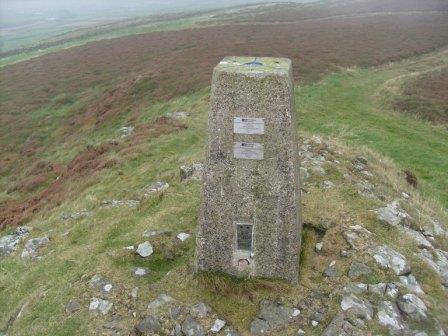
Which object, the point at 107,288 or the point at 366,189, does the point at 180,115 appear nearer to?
the point at 366,189

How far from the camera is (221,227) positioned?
8922mm

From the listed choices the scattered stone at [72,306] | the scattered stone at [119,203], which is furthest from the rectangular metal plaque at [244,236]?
the scattered stone at [119,203]

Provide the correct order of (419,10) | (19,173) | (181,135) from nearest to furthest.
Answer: (181,135), (19,173), (419,10)

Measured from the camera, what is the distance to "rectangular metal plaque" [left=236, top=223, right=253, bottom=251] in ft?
29.0

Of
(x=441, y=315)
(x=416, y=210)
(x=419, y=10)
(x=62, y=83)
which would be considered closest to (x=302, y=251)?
(x=441, y=315)

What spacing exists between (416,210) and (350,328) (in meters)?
6.48

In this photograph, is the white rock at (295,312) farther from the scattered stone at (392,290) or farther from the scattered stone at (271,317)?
the scattered stone at (392,290)

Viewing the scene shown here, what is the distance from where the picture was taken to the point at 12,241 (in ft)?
49.7

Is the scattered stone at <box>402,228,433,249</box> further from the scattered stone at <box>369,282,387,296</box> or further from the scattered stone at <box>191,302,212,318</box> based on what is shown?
the scattered stone at <box>191,302,212,318</box>

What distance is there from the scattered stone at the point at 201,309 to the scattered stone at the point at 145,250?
2148 millimetres

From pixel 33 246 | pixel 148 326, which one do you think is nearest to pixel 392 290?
pixel 148 326

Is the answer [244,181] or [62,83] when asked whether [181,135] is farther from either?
[62,83]

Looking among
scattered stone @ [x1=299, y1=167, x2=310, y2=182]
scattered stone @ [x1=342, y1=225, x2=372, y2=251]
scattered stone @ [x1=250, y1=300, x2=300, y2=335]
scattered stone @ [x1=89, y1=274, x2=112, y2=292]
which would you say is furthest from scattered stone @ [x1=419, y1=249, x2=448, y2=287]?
scattered stone @ [x1=89, y1=274, x2=112, y2=292]

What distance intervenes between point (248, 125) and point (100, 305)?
4.52 m
